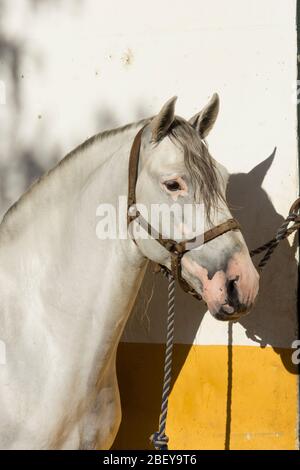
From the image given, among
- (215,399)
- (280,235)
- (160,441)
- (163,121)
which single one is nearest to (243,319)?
(215,399)

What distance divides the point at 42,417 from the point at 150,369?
0.98 m

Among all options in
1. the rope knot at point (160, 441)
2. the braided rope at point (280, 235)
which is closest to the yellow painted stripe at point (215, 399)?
the braided rope at point (280, 235)

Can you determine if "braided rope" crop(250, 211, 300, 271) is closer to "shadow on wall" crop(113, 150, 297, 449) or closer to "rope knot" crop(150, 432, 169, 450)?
"shadow on wall" crop(113, 150, 297, 449)

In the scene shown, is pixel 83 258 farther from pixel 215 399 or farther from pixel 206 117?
pixel 215 399

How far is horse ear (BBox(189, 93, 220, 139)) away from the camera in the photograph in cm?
274

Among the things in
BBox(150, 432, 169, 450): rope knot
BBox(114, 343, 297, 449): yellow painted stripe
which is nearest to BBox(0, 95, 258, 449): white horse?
BBox(150, 432, 169, 450): rope knot

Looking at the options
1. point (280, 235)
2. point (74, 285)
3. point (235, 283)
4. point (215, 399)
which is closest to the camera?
point (235, 283)

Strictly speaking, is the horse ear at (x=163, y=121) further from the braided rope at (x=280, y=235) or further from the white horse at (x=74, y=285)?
the braided rope at (x=280, y=235)

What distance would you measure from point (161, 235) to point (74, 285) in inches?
15.9

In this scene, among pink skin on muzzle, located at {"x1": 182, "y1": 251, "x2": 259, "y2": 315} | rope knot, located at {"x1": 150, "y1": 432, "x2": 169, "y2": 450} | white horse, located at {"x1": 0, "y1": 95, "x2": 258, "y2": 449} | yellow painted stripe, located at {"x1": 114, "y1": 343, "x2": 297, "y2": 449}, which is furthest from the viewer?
yellow painted stripe, located at {"x1": 114, "y1": 343, "x2": 297, "y2": 449}

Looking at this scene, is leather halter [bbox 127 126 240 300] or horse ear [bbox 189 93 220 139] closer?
Result: leather halter [bbox 127 126 240 300]

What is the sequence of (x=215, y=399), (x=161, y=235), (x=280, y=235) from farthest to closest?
1. (x=215, y=399)
2. (x=280, y=235)
3. (x=161, y=235)

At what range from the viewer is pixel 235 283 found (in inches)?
97.4

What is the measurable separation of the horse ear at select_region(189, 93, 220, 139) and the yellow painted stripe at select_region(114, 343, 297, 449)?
46.1 inches
